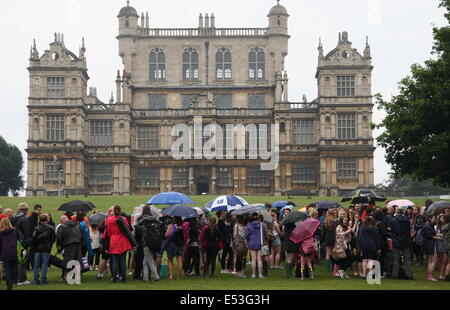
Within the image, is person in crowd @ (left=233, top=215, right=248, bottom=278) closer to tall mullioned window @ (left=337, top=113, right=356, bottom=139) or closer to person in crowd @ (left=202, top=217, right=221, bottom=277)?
person in crowd @ (left=202, top=217, right=221, bottom=277)

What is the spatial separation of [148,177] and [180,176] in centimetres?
321

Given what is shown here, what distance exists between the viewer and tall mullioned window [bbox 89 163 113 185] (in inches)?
2682

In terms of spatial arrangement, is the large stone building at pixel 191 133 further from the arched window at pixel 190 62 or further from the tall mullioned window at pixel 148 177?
the arched window at pixel 190 62

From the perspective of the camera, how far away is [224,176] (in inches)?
2692

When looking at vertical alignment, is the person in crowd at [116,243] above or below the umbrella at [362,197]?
below

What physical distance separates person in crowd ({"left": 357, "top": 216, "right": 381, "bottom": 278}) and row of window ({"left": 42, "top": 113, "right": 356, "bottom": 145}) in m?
47.0

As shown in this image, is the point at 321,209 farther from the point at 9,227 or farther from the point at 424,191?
the point at 424,191

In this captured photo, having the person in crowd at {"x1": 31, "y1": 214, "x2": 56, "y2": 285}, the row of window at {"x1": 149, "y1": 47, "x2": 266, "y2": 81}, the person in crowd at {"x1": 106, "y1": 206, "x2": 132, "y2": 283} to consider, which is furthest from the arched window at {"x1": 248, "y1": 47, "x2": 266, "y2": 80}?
the person in crowd at {"x1": 31, "y1": 214, "x2": 56, "y2": 285}

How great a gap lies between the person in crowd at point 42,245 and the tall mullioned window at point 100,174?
48948 mm

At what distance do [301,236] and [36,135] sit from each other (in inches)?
1984

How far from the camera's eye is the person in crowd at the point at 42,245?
63.3ft

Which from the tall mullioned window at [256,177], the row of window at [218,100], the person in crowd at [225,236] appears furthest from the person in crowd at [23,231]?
the row of window at [218,100]

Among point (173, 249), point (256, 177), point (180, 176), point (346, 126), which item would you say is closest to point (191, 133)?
point (180, 176)

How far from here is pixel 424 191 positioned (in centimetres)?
8081
